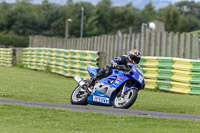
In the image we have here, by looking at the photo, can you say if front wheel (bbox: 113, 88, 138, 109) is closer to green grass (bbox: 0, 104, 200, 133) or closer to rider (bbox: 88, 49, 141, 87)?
rider (bbox: 88, 49, 141, 87)

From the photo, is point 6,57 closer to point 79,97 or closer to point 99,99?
point 79,97

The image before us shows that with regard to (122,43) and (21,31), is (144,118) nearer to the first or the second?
(122,43)

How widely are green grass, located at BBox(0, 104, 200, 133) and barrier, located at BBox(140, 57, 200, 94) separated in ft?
21.5

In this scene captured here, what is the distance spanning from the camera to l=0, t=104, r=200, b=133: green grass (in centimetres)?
781

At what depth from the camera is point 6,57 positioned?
100 ft

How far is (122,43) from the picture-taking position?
22.0m

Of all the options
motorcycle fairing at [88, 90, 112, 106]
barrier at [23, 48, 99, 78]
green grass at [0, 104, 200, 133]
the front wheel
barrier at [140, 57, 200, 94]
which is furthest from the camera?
barrier at [23, 48, 99, 78]

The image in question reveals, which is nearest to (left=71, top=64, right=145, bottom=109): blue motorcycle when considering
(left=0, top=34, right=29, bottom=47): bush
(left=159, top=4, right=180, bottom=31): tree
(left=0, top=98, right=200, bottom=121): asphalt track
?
(left=0, top=98, right=200, bottom=121): asphalt track

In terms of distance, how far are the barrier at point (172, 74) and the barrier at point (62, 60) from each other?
381 cm

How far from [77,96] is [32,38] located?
23.1 meters

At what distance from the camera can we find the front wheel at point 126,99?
1045cm

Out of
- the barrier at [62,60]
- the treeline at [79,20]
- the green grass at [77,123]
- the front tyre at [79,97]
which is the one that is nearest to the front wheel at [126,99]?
the front tyre at [79,97]

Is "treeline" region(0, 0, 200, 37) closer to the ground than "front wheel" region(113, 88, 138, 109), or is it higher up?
higher up

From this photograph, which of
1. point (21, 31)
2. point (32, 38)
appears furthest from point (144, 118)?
point (21, 31)
